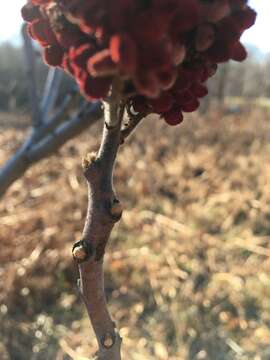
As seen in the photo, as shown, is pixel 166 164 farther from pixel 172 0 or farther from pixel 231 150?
pixel 172 0

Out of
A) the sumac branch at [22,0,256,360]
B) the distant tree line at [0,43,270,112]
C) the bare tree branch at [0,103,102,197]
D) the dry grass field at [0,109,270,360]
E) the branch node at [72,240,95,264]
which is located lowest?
the dry grass field at [0,109,270,360]

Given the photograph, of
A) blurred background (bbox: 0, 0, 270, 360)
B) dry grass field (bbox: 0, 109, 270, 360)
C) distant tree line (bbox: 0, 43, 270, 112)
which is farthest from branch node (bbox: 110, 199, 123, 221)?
distant tree line (bbox: 0, 43, 270, 112)

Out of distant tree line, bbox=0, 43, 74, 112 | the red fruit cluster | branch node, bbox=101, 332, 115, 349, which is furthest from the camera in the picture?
distant tree line, bbox=0, 43, 74, 112

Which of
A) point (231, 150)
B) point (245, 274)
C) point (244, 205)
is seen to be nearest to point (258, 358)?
point (245, 274)

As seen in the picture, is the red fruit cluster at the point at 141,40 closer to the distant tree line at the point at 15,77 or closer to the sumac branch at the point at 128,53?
the sumac branch at the point at 128,53

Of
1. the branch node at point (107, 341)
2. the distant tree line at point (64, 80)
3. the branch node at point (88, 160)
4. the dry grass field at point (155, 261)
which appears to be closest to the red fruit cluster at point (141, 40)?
the branch node at point (88, 160)

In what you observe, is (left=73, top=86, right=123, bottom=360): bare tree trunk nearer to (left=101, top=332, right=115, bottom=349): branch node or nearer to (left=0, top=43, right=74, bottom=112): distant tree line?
(left=101, top=332, right=115, bottom=349): branch node

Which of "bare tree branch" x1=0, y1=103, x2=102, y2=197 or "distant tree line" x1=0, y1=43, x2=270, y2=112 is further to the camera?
"distant tree line" x1=0, y1=43, x2=270, y2=112
